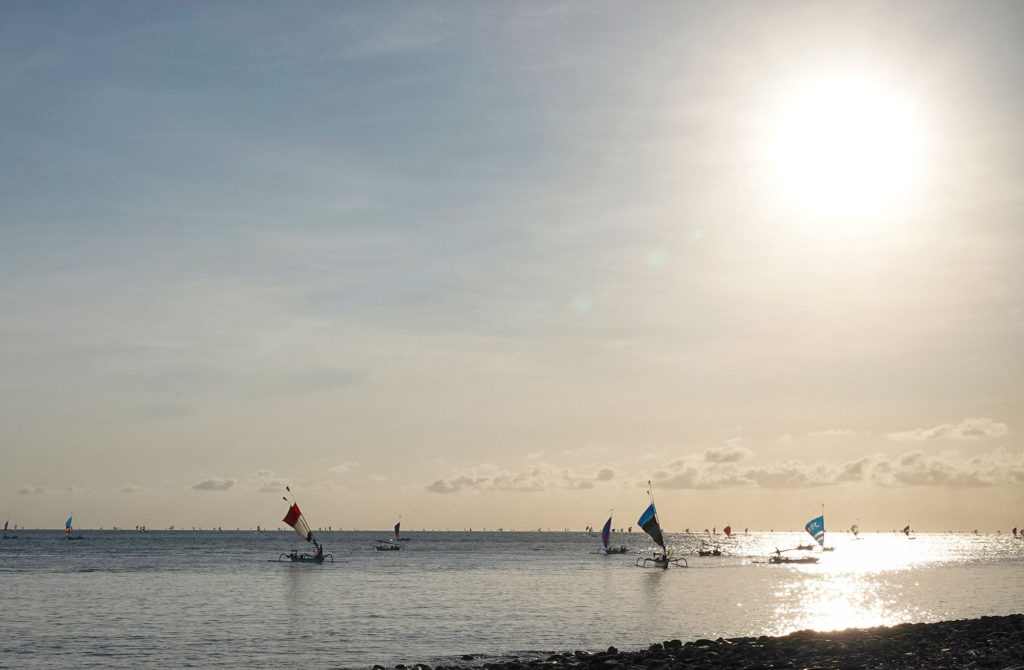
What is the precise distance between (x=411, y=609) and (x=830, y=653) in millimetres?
34996

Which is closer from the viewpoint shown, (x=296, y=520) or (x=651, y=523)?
(x=296, y=520)

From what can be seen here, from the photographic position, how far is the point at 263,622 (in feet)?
184

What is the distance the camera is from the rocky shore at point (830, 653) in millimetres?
34531

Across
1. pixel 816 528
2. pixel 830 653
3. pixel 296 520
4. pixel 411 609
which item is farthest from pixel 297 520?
pixel 816 528

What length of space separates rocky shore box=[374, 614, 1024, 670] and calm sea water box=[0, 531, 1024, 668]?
204 inches

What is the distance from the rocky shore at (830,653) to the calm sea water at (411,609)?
5.19 m

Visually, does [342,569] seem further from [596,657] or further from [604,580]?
[596,657]

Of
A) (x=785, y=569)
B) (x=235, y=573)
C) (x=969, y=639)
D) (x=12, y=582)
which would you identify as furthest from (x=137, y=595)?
(x=785, y=569)

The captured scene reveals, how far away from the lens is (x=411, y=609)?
211ft

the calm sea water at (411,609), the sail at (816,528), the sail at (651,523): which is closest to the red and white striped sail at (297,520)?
the calm sea water at (411,609)

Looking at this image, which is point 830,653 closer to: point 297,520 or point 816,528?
point 297,520

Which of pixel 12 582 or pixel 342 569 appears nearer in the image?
pixel 12 582

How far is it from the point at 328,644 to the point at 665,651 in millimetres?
18887

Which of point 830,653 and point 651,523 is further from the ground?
point 651,523
